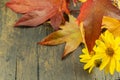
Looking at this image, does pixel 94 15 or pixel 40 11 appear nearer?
pixel 94 15

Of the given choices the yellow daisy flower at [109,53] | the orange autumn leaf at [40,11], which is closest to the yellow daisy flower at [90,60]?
the yellow daisy flower at [109,53]

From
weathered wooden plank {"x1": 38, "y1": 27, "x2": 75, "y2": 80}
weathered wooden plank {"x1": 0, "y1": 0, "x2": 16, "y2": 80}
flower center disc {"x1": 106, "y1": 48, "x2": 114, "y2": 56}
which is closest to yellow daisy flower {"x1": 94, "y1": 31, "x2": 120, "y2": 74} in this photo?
flower center disc {"x1": 106, "y1": 48, "x2": 114, "y2": 56}

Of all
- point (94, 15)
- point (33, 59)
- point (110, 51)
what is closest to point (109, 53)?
point (110, 51)

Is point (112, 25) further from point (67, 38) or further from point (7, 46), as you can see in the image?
point (7, 46)

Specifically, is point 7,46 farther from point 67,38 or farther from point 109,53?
point 109,53

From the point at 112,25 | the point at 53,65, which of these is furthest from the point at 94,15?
the point at 53,65

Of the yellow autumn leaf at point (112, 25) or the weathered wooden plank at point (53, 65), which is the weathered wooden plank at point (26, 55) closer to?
the weathered wooden plank at point (53, 65)

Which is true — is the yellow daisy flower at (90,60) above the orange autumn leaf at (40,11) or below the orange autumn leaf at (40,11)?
below

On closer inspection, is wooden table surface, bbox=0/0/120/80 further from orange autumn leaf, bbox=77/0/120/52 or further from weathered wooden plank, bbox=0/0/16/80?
orange autumn leaf, bbox=77/0/120/52

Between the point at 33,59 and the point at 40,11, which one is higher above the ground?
the point at 40,11
